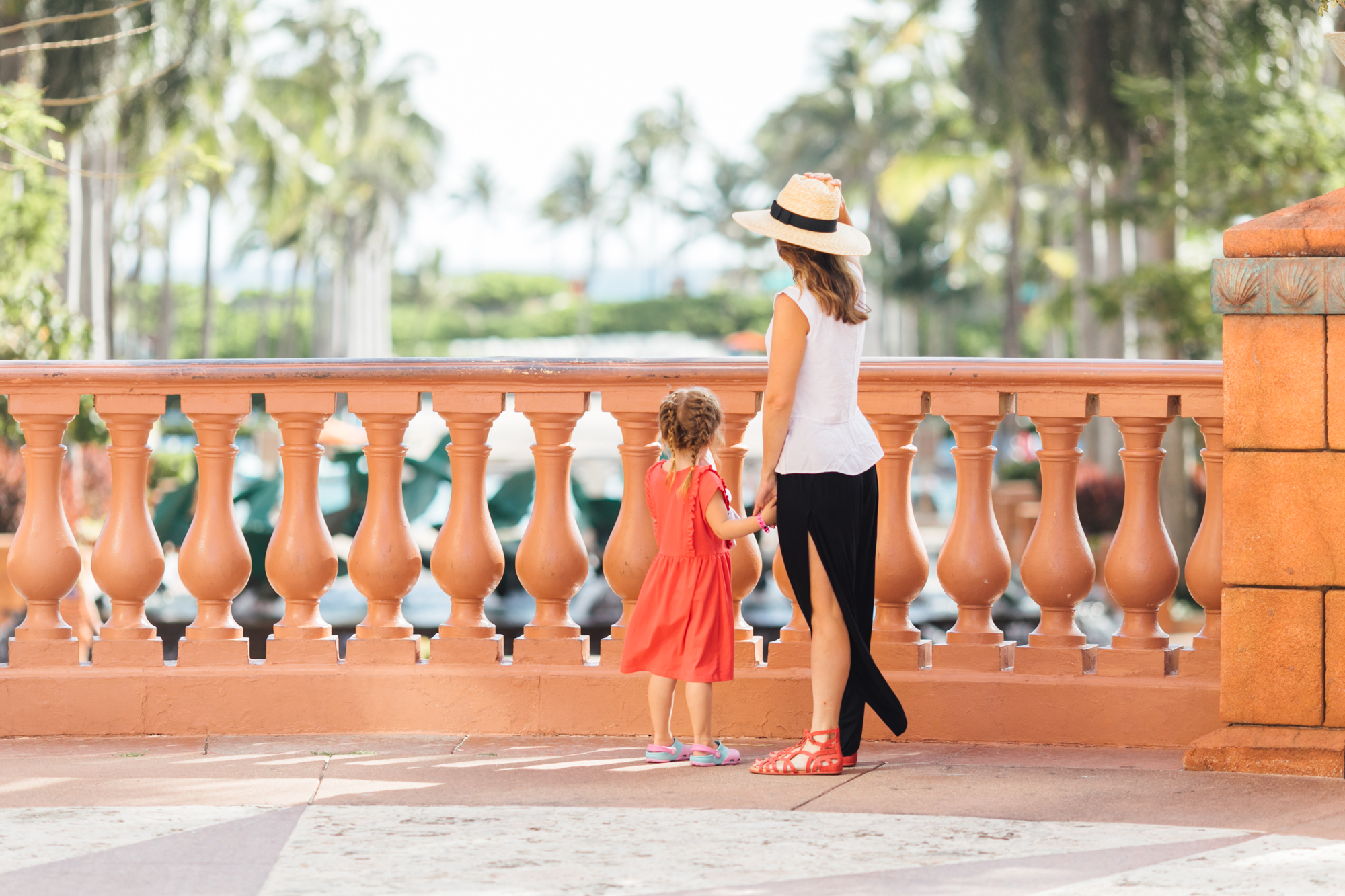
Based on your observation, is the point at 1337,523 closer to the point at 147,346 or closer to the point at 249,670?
the point at 249,670

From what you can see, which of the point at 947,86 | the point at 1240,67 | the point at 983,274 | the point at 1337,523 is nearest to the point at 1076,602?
the point at 1337,523

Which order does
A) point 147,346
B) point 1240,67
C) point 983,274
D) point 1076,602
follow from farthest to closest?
point 147,346, point 983,274, point 1240,67, point 1076,602

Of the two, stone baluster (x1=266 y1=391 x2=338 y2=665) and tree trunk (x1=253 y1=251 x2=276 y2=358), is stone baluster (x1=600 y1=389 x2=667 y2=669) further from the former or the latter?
tree trunk (x1=253 y1=251 x2=276 y2=358)

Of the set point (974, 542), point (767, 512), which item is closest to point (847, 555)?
point (767, 512)

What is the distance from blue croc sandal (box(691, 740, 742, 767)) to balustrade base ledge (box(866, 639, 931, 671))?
60 cm

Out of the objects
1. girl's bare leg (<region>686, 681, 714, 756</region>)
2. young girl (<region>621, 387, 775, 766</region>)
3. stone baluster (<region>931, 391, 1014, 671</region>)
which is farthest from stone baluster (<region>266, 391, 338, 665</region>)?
stone baluster (<region>931, 391, 1014, 671</region>)

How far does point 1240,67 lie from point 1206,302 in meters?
4.23

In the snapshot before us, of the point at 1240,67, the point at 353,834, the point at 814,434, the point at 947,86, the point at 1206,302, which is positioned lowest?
the point at 353,834

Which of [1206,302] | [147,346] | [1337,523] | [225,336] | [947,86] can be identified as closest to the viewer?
[1337,523]

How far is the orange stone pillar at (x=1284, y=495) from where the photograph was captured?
405 cm

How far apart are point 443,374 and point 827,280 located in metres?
1.27

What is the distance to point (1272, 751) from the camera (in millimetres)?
4121

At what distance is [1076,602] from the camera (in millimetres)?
4668

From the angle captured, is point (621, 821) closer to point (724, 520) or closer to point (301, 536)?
point (724, 520)
